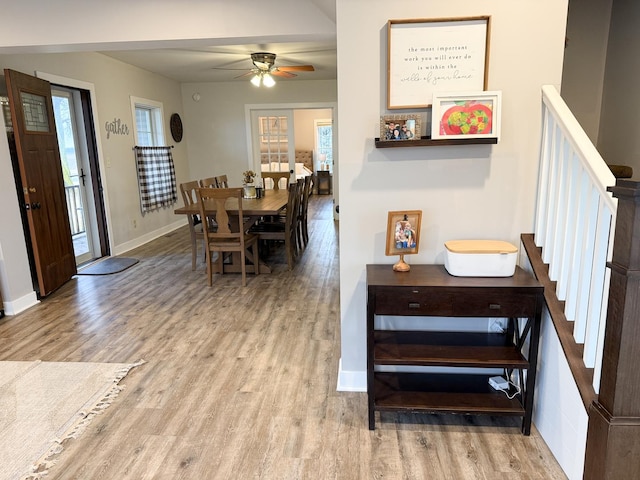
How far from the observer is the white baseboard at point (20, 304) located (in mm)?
3502

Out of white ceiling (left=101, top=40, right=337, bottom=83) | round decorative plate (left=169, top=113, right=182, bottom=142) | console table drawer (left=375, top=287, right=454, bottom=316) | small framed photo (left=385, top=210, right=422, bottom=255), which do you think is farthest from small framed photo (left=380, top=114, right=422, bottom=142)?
round decorative plate (left=169, top=113, right=182, bottom=142)

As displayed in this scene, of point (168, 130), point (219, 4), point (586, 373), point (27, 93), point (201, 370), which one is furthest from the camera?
point (168, 130)

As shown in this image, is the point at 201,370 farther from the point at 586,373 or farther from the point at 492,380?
the point at 586,373

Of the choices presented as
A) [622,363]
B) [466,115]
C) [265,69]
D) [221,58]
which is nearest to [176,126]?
[221,58]

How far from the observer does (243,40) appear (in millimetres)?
3000

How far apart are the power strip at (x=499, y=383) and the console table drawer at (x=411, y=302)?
54cm

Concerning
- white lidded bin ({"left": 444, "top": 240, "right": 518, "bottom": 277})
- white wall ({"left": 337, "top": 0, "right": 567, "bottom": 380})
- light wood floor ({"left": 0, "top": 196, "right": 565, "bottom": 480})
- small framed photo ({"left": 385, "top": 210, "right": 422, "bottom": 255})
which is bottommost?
light wood floor ({"left": 0, "top": 196, "right": 565, "bottom": 480})

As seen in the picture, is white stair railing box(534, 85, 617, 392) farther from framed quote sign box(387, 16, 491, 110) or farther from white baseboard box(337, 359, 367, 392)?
white baseboard box(337, 359, 367, 392)

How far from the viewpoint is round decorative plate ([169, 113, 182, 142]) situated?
7.08m

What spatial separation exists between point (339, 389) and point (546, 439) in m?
1.01

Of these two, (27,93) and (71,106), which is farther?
(71,106)

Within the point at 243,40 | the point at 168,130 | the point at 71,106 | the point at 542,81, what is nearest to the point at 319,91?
the point at 168,130

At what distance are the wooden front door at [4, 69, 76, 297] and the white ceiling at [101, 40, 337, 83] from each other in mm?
1406

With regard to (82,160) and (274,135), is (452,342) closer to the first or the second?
(82,160)
